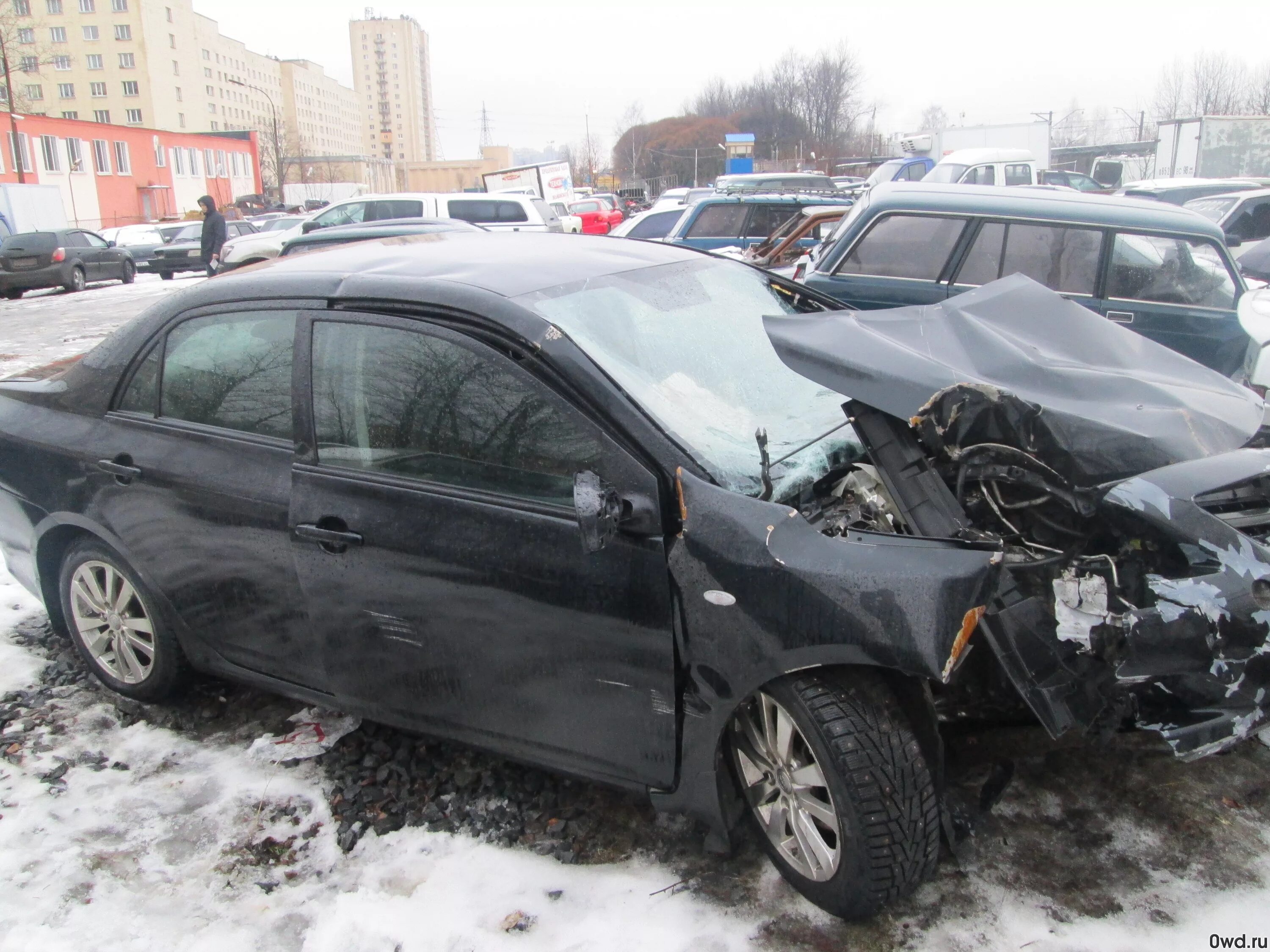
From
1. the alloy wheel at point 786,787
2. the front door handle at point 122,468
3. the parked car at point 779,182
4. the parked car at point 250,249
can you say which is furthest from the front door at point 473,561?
the parked car at point 250,249

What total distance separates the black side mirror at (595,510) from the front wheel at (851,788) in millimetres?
563

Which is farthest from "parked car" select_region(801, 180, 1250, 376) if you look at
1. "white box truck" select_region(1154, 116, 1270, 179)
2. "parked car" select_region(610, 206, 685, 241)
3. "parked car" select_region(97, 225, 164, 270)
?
"parked car" select_region(97, 225, 164, 270)

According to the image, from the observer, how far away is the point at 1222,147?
26.1 meters

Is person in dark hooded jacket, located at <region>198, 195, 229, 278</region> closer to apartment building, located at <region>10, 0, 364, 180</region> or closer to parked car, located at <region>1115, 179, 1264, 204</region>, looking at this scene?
parked car, located at <region>1115, 179, 1264, 204</region>

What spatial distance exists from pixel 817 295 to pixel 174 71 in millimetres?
94165

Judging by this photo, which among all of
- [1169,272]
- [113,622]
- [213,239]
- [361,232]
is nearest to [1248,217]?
[1169,272]

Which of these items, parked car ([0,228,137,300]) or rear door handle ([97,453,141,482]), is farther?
parked car ([0,228,137,300])

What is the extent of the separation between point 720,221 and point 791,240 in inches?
173

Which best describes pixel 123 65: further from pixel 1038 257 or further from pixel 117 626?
pixel 117 626

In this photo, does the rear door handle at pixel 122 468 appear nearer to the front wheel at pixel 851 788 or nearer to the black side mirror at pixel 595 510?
the black side mirror at pixel 595 510

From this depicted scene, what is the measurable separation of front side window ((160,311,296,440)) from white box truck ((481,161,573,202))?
26.5 meters

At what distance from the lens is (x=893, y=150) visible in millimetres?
59344

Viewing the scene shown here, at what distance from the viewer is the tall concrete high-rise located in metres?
162

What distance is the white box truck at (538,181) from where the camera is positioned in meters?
29.1
